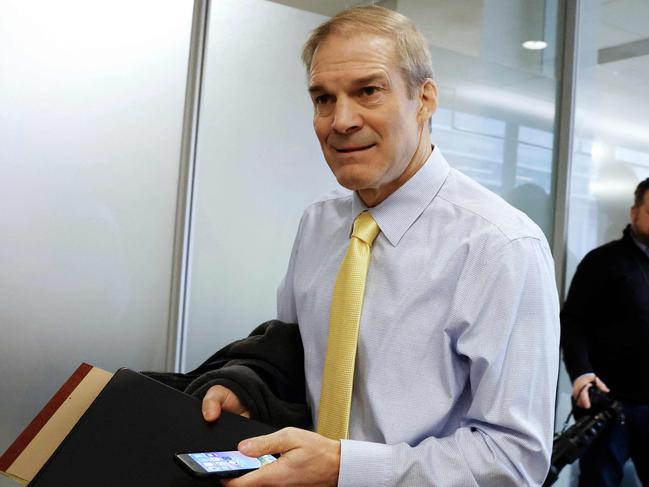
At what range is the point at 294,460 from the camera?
3.53 ft

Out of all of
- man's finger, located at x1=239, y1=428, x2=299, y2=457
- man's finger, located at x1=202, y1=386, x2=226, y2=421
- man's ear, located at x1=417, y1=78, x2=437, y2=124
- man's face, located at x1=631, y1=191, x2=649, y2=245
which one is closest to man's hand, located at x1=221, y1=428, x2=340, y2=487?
man's finger, located at x1=239, y1=428, x2=299, y2=457

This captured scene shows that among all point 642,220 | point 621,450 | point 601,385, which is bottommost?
point 621,450

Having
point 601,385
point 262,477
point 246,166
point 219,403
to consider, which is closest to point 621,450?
point 601,385

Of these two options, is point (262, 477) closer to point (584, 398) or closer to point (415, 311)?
point (415, 311)

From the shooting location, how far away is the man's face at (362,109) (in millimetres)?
1270

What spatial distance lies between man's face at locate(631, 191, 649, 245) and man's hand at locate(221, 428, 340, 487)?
96.8 inches

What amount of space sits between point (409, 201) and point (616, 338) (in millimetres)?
2187

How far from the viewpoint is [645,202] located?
3.20 metres

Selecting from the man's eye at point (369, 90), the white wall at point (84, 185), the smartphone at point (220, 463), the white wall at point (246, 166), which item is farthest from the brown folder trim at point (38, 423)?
the white wall at point (246, 166)

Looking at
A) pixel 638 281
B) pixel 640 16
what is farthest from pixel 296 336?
pixel 640 16

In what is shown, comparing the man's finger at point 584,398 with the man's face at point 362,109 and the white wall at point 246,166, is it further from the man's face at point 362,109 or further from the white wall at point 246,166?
the man's face at point 362,109

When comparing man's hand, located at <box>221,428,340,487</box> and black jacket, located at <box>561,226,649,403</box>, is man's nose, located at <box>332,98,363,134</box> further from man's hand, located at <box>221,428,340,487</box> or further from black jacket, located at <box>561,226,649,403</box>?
black jacket, located at <box>561,226,649,403</box>

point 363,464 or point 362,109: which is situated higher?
point 362,109

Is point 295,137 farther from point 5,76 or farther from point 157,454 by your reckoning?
point 157,454
